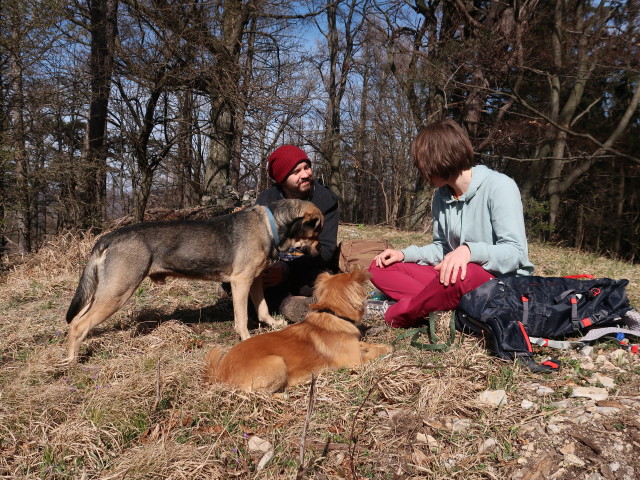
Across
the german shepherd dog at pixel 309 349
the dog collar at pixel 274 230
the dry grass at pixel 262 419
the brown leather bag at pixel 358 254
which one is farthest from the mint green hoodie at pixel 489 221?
the brown leather bag at pixel 358 254

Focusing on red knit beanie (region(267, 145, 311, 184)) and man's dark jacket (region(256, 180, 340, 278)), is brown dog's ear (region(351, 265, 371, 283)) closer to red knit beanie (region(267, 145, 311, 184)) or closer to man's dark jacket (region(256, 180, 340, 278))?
man's dark jacket (region(256, 180, 340, 278))

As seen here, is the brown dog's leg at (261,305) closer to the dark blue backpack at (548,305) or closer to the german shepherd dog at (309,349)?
the german shepherd dog at (309,349)

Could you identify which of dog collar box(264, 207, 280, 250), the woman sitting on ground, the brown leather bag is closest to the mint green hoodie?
the woman sitting on ground

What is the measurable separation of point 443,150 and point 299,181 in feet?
6.57

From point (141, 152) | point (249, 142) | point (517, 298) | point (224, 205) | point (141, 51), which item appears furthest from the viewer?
point (224, 205)

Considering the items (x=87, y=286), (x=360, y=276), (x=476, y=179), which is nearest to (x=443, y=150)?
(x=476, y=179)

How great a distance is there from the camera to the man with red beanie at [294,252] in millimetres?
5066

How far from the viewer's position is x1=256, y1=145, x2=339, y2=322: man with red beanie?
507cm

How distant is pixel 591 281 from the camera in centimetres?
349

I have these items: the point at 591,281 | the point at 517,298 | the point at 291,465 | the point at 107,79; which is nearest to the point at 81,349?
the point at 291,465

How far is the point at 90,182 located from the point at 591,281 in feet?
31.1

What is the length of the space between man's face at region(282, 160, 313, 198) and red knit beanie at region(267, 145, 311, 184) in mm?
72

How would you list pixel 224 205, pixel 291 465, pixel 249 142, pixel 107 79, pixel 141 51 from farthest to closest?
pixel 224 205 → pixel 249 142 → pixel 107 79 → pixel 141 51 → pixel 291 465

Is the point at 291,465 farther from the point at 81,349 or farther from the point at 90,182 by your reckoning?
the point at 90,182
